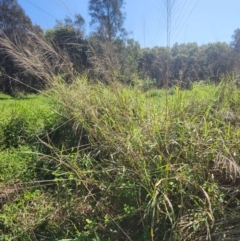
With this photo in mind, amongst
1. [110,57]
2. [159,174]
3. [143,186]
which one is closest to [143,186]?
[143,186]

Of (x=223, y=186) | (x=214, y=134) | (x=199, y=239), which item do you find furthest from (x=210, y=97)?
(x=199, y=239)

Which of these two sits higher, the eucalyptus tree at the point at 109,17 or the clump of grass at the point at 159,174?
the eucalyptus tree at the point at 109,17

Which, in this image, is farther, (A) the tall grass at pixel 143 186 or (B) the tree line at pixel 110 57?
(B) the tree line at pixel 110 57

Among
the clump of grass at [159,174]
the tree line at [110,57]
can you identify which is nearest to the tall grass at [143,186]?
the clump of grass at [159,174]

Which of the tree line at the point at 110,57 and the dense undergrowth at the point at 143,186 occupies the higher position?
the tree line at the point at 110,57

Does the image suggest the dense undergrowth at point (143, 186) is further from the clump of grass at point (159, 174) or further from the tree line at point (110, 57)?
the tree line at point (110, 57)

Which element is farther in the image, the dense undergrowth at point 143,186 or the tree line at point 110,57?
the tree line at point 110,57

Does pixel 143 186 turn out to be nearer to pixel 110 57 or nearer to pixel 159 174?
pixel 159 174

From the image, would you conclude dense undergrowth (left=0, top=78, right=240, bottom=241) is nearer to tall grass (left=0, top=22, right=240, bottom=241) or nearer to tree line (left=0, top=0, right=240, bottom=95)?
tall grass (left=0, top=22, right=240, bottom=241)

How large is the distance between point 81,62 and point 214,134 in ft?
7.17

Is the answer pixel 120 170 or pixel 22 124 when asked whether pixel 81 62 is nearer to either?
pixel 22 124

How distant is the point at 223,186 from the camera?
5.50 feet

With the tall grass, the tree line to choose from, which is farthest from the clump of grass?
the tree line

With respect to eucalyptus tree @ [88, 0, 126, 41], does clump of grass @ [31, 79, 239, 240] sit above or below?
below
